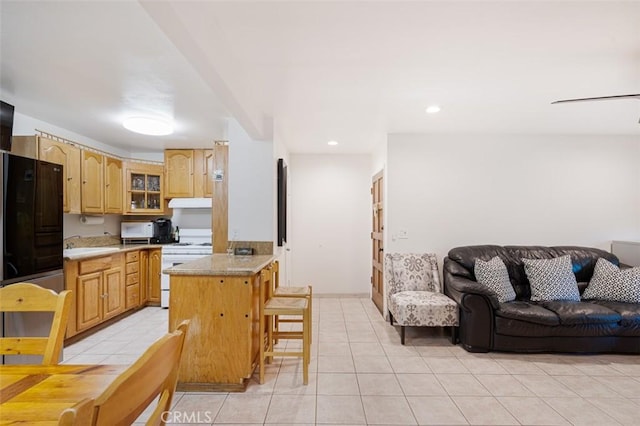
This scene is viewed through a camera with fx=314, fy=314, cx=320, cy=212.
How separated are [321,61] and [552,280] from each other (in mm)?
3325

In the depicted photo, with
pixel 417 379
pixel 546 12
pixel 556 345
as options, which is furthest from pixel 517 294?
pixel 546 12

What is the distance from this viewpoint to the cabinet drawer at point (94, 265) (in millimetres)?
3348

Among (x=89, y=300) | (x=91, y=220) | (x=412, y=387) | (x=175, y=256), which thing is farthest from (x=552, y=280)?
(x=91, y=220)

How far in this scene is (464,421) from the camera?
6.68ft

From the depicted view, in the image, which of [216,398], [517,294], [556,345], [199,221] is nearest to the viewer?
[216,398]

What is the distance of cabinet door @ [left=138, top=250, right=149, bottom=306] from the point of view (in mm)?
4418

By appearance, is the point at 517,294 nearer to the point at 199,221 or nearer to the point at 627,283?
the point at 627,283

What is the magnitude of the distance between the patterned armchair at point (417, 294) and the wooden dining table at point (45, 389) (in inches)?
110

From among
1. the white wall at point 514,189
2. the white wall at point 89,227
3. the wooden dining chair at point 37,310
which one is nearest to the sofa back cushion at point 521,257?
the white wall at point 514,189

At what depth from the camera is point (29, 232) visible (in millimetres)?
2494

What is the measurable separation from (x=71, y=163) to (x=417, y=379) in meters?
4.30

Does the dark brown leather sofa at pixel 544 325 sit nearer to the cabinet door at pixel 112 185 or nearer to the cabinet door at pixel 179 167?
the cabinet door at pixel 179 167

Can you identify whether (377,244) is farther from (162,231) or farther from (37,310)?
(37,310)

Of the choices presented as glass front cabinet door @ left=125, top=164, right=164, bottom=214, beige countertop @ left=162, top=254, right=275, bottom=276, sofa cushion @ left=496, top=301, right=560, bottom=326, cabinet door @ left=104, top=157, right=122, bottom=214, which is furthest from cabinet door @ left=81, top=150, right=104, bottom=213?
sofa cushion @ left=496, top=301, right=560, bottom=326
